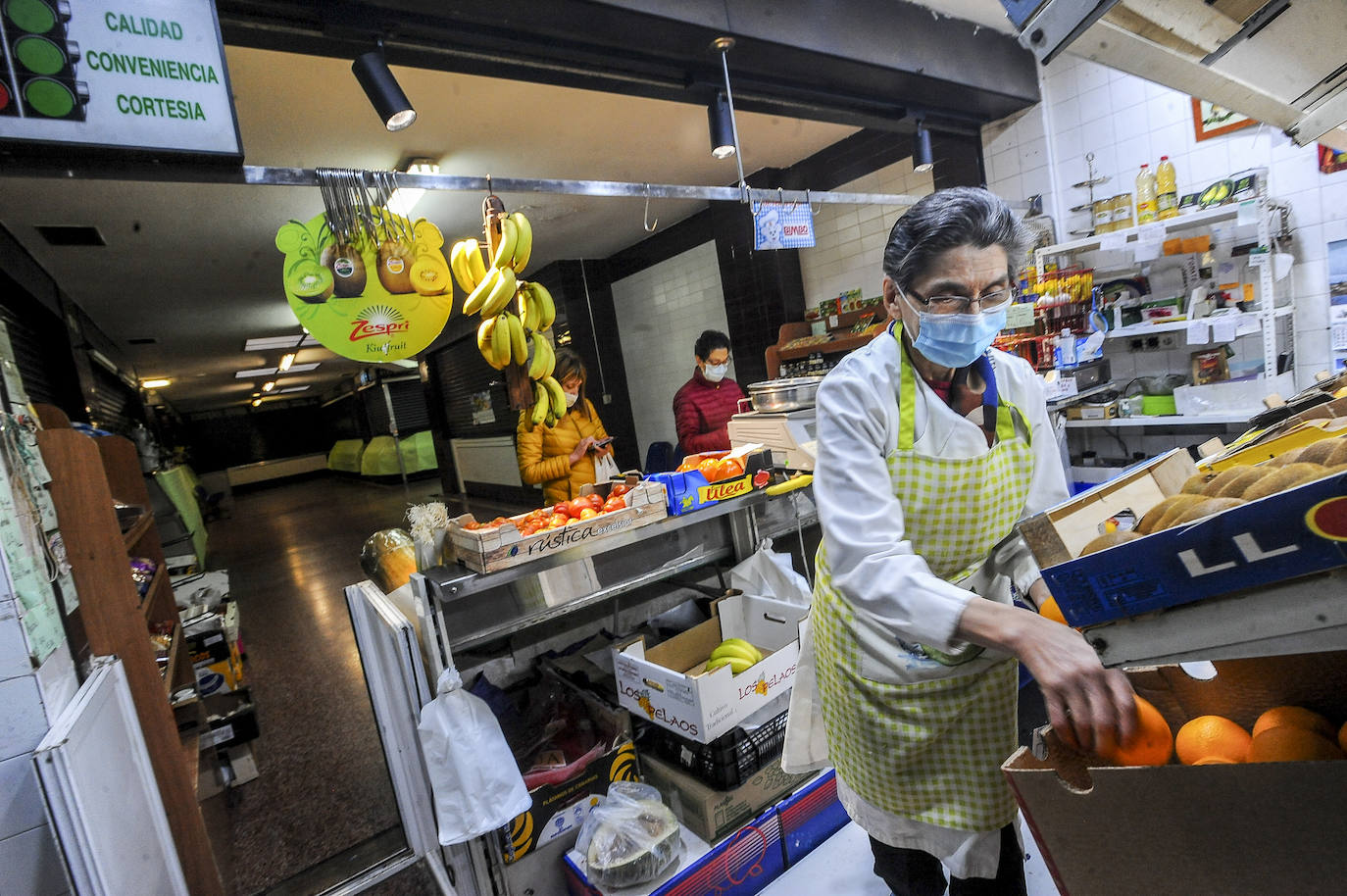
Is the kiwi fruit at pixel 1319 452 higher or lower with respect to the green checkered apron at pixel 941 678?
higher

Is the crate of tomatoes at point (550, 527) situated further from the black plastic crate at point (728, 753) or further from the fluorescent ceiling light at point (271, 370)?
the fluorescent ceiling light at point (271, 370)

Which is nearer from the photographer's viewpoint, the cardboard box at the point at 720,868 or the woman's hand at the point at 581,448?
the cardboard box at the point at 720,868

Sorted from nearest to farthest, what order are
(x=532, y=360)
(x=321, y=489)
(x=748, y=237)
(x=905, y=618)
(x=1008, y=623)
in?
1. (x=1008, y=623)
2. (x=905, y=618)
3. (x=532, y=360)
4. (x=748, y=237)
5. (x=321, y=489)

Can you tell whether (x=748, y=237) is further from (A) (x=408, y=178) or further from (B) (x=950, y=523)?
(B) (x=950, y=523)

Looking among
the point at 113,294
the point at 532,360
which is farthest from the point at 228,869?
the point at 113,294

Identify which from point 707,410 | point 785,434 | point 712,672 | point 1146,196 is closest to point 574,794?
point 712,672

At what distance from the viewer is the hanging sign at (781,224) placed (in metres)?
3.17

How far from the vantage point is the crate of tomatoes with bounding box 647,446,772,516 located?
7.94 ft

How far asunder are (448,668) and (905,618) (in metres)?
1.53

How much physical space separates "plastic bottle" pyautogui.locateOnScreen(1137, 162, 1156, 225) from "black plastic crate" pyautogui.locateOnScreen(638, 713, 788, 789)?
3.70 m

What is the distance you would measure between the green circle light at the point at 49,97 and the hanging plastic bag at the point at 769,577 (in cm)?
255

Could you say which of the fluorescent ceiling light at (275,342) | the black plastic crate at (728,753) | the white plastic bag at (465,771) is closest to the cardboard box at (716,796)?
the black plastic crate at (728,753)

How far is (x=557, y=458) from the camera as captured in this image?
12.4 ft

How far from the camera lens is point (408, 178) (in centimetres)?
223
